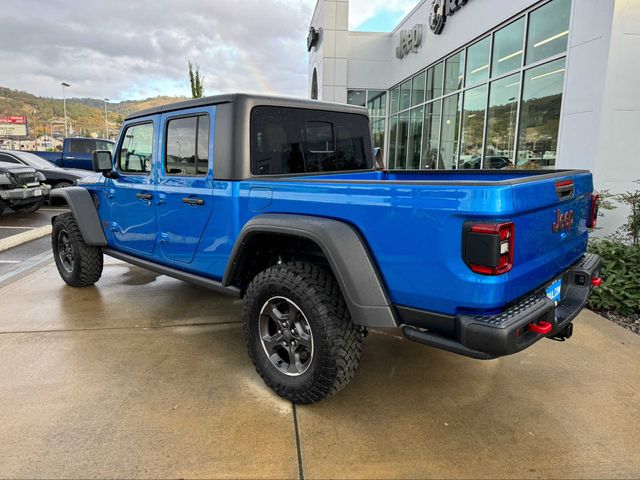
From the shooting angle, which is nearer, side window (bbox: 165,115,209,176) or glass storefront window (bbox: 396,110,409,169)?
side window (bbox: 165,115,209,176)

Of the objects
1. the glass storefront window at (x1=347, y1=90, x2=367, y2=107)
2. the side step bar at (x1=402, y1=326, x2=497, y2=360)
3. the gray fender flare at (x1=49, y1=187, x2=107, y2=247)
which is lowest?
the side step bar at (x1=402, y1=326, x2=497, y2=360)

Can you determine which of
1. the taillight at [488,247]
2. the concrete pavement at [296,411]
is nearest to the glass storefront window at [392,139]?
the concrete pavement at [296,411]

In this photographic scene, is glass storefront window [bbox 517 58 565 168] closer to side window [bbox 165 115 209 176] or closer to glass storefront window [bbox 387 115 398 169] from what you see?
side window [bbox 165 115 209 176]

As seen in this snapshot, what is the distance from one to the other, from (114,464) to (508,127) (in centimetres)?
859

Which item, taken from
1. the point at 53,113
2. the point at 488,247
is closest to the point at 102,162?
the point at 488,247

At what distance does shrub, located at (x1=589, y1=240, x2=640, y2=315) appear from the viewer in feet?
13.9

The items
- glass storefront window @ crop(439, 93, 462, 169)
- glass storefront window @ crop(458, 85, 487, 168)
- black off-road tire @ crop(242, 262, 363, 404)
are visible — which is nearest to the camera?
black off-road tire @ crop(242, 262, 363, 404)

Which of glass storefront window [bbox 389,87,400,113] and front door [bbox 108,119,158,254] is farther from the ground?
glass storefront window [bbox 389,87,400,113]

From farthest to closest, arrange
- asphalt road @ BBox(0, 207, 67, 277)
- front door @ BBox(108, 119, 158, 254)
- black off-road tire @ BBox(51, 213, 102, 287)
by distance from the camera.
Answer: asphalt road @ BBox(0, 207, 67, 277) → black off-road tire @ BBox(51, 213, 102, 287) → front door @ BBox(108, 119, 158, 254)

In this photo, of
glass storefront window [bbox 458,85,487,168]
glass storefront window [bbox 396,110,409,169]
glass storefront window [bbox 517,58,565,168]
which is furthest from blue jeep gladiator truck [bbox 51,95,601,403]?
glass storefront window [bbox 396,110,409,169]

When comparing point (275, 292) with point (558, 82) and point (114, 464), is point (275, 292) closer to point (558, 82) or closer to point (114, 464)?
point (114, 464)

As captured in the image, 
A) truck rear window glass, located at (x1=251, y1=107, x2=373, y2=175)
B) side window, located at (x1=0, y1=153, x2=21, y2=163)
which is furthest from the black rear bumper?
side window, located at (x1=0, y1=153, x2=21, y2=163)

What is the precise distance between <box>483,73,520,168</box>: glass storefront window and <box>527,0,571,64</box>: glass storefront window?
2.05ft

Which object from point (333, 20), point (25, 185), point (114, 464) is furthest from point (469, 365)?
point (333, 20)
